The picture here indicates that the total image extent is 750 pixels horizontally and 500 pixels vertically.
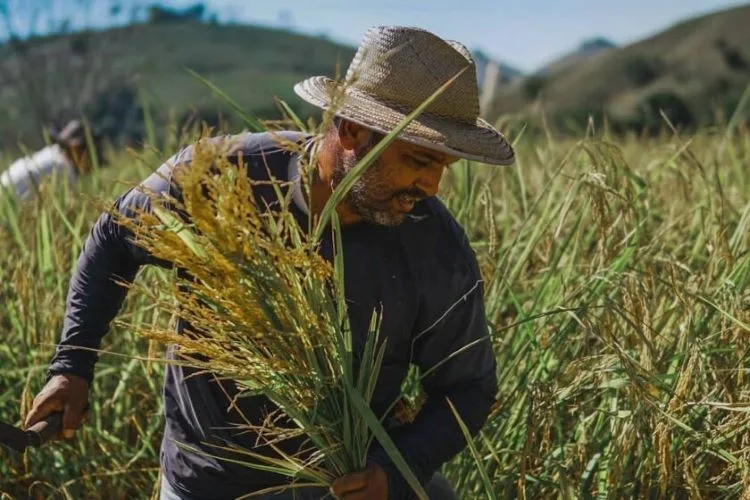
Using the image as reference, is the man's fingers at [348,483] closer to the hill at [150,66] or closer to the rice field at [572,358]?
the rice field at [572,358]

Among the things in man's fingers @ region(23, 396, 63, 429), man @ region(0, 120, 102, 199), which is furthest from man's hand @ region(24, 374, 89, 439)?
man @ region(0, 120, 102, 199)

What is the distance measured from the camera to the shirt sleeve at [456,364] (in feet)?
6.25

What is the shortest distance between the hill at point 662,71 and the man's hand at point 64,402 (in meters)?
26.2

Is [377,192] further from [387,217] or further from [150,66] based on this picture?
[150,66]

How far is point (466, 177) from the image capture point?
2.64 meters

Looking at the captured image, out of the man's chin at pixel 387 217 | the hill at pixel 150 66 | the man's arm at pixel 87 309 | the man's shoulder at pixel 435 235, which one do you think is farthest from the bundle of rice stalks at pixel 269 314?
the hill at pixel 150 66

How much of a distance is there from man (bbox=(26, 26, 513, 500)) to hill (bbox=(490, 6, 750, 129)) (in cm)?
2618

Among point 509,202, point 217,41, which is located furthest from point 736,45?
point 217,41

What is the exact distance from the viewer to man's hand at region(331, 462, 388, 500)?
167cm

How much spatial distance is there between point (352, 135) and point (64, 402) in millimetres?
744

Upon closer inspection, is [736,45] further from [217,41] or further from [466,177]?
[217,41]

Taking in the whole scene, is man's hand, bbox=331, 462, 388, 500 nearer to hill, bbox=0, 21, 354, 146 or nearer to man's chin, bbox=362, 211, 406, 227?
man's chin, bbox=362, 211, 406, 227

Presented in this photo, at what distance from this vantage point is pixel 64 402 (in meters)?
2.05

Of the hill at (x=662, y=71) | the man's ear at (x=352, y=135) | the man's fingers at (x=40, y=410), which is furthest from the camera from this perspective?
the hill at (x=662, y=71)
